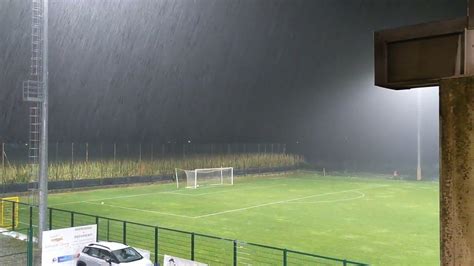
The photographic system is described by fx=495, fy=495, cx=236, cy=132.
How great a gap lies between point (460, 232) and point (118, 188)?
133 ft

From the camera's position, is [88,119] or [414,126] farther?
[414,126]

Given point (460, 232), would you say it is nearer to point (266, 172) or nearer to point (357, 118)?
point (266, 172)

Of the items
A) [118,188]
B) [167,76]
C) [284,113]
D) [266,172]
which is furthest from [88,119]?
[284,113]

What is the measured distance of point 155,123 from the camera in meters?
62.9

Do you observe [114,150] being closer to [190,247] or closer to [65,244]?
[190,247]

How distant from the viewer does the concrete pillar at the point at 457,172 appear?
5402mm

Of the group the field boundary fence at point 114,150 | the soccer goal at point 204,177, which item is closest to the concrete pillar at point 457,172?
the field boundary fence at point 114,150

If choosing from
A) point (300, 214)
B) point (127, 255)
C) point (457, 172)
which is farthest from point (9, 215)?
point (457, 172)

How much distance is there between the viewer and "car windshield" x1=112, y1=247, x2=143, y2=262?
1312 cm

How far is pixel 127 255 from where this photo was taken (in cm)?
1332

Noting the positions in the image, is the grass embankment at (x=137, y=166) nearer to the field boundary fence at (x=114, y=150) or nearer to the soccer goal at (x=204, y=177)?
the field boundary fence at (x=114, y=150)

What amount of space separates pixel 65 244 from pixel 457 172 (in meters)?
11.1

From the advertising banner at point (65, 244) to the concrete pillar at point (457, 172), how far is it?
10.5 m

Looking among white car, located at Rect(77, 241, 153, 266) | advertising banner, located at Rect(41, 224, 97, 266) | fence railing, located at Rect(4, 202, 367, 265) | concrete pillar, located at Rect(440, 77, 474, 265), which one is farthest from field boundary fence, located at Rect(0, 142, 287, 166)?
concrete pillar, located at Rect(440, 77, 474, 265)
